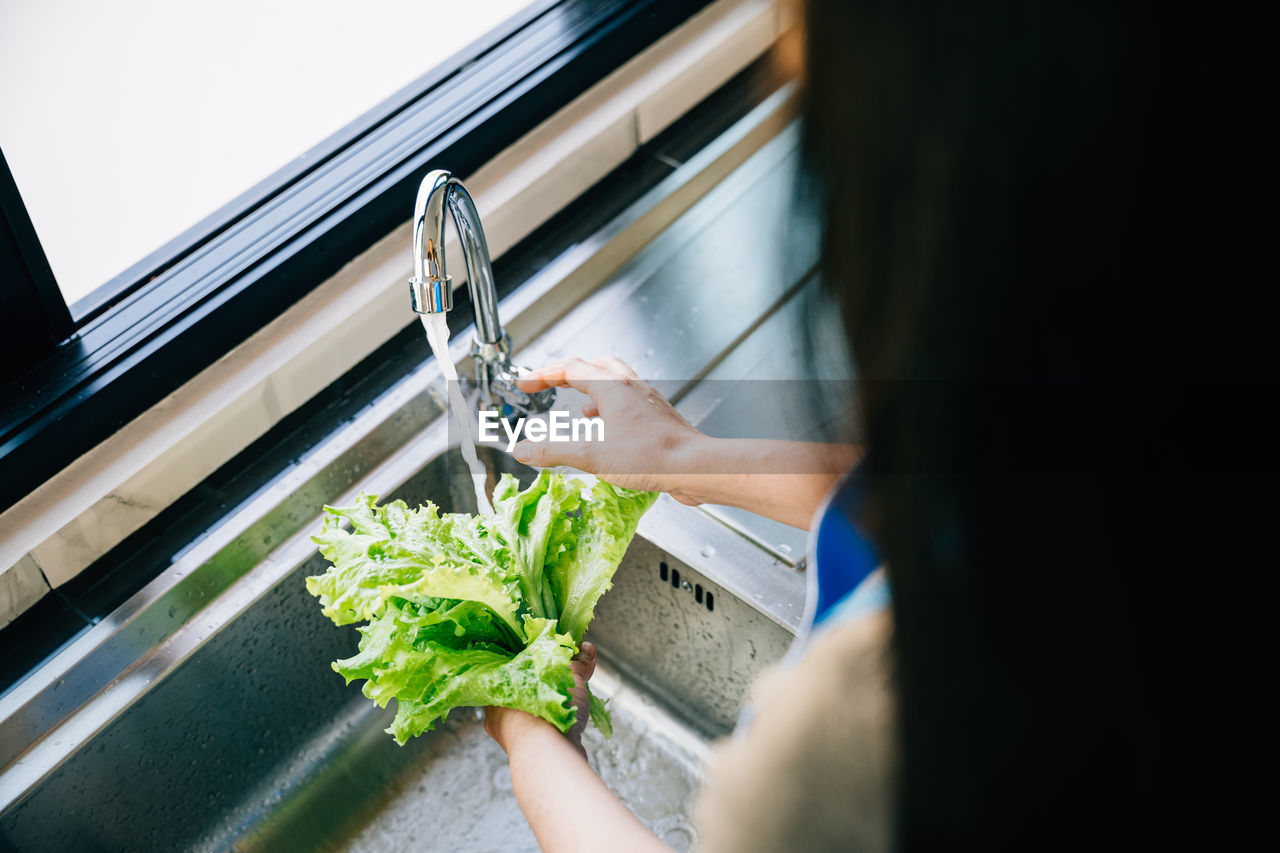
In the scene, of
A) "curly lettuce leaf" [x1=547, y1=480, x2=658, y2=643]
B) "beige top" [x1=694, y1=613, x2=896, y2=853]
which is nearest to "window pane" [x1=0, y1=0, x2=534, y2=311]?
"curly lettuce leaf" [x1=547, y1=480, x2=658, y2=643]

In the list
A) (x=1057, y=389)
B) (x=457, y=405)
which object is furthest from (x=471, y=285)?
(x=1057, y=389)

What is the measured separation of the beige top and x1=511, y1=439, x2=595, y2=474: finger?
1.66 feet

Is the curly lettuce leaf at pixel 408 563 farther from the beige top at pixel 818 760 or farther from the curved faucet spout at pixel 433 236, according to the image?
the beige top at pixel 818 760

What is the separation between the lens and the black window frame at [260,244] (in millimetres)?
1112

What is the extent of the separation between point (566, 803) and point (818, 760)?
0.36 m

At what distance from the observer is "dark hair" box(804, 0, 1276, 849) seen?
0.31 meters

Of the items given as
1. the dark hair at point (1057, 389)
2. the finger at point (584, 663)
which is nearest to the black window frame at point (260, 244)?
the finger at point (584, 663)

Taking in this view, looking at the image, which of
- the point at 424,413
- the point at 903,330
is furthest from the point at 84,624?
the point at 903,330

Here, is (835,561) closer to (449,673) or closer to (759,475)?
(759,475)

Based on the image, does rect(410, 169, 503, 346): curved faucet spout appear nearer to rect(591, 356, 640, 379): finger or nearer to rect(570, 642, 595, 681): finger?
rect(591, 356, 640, 379): finger

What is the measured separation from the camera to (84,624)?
3.60ft

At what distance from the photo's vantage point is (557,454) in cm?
105

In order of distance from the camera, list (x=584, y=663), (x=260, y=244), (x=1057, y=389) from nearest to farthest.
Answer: (x=1057, y=389)
(x=584, y=663)
(x=260, y=244)

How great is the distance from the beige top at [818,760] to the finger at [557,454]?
505mm
